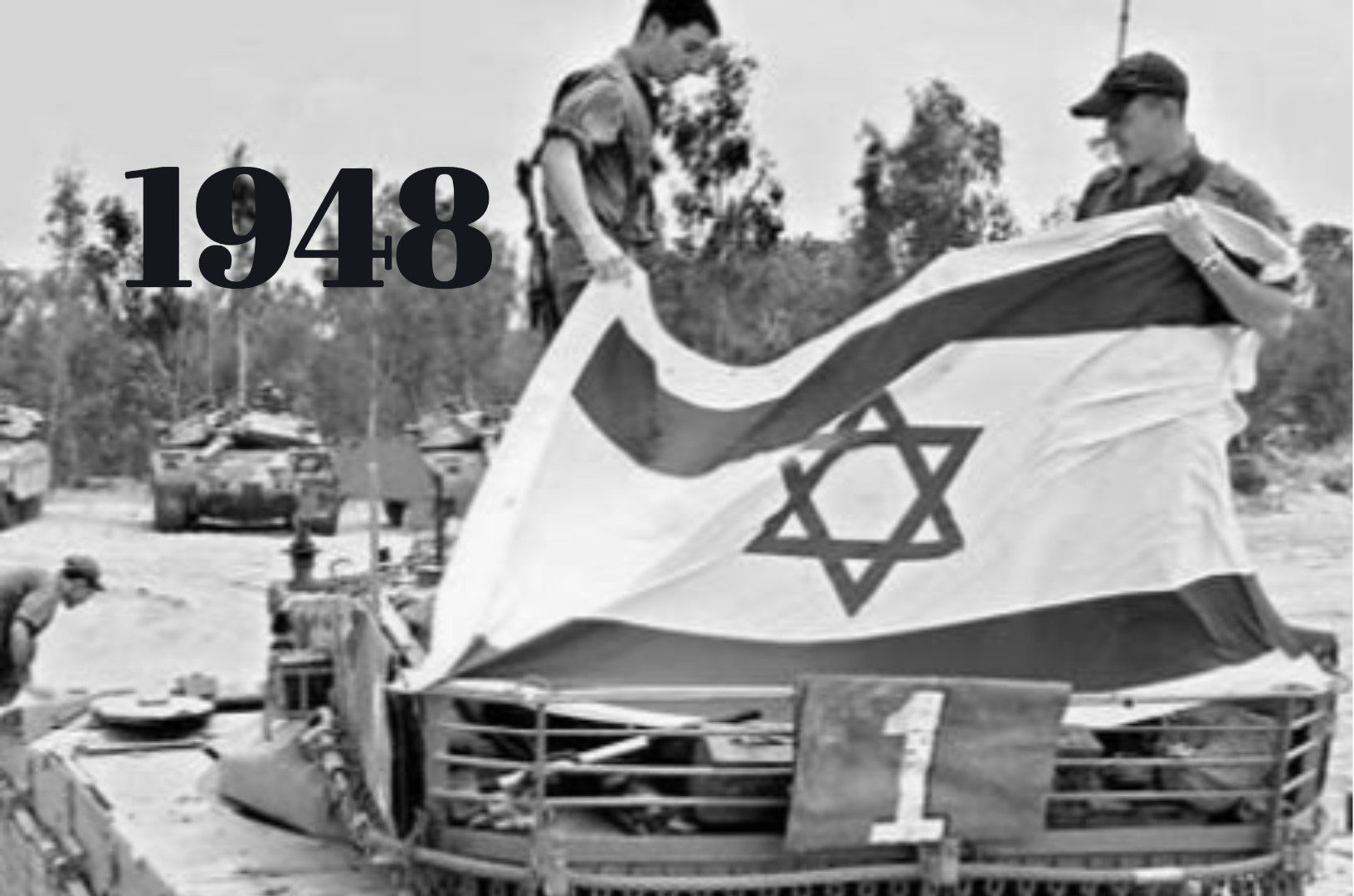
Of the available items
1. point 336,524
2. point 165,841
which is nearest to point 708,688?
point 165,841

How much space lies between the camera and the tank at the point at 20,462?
992 inches

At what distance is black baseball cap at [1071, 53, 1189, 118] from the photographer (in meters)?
5.12

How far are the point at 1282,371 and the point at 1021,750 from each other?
3451 centimetres

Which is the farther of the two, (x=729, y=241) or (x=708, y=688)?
(x=729, y=241)

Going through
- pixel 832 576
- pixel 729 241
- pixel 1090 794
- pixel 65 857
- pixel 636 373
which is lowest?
pixel 65 857

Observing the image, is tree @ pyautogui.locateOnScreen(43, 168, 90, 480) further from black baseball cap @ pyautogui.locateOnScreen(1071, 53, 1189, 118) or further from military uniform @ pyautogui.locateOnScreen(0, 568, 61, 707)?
black baseball cap @ pyautogui.locateOnScreen(1071, 53, 1189, 118)

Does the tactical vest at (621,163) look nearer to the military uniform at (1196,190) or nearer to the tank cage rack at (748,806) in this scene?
the military uniform at (1196,190)

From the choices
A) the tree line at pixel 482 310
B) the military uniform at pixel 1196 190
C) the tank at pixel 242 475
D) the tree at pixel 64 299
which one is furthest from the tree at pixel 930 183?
the military uniform at pixel 1196 190

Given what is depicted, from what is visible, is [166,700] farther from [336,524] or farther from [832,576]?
[336,524]

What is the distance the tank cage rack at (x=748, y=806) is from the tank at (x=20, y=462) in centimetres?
2150

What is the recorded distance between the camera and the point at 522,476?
15.7 feet

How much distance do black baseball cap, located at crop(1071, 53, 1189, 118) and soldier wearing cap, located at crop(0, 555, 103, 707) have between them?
704 cm

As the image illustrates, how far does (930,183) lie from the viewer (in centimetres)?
3047

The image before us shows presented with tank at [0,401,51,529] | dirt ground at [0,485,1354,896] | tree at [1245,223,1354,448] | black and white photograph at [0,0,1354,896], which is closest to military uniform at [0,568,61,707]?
dirt ground at [0,485,1354,896]
